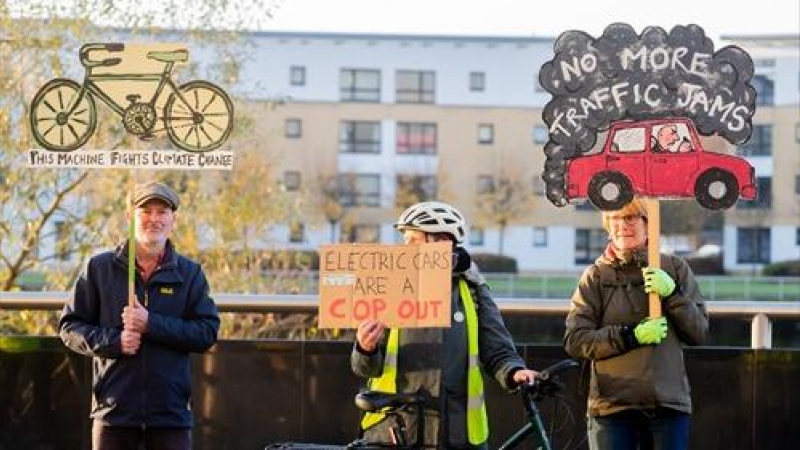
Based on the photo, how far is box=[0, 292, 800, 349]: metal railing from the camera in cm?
841

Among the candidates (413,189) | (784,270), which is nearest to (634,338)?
(784,270)

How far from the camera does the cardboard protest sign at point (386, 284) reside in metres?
6.07

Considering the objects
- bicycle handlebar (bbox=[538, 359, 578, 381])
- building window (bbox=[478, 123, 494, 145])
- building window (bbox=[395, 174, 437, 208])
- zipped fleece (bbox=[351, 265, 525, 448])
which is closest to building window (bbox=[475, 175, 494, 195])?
building window (bbox=[478, 123, 494, 145])

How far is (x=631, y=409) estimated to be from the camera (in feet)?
21.9

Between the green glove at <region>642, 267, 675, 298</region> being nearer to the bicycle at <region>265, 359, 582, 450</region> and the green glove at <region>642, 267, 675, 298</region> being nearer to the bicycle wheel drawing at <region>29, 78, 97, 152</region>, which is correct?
the bicycle at <region>265, 359, 582, 450</region>

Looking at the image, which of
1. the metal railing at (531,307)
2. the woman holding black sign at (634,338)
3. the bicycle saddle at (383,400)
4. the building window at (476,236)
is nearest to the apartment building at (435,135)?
the building window at (476,236)

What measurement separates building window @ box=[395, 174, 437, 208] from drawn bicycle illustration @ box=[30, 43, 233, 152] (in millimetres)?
55278

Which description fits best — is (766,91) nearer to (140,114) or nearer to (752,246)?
(752,246)

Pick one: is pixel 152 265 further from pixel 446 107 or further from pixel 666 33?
pixel 446 107

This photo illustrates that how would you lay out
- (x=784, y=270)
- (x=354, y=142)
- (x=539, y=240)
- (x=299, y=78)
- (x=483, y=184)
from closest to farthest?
(x=784, y=270) < (x=483, y=184) < (x=299, y=78) < (x=354, y=142) < (x=539, y=240)

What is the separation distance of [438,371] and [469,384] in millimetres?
155

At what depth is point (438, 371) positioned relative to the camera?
6.07m

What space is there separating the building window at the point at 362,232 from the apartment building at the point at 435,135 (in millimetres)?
63

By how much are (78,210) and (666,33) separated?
10.9 m
